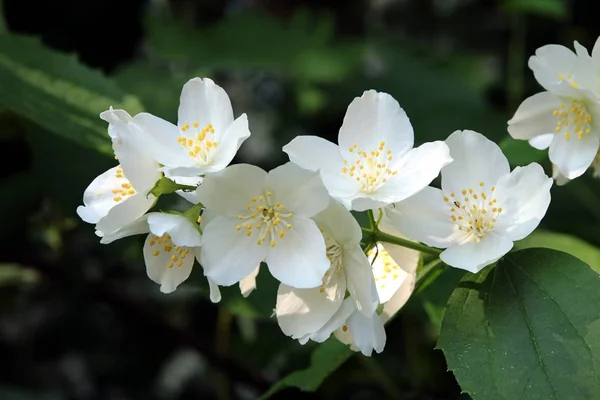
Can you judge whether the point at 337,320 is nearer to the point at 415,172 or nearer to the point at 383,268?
the point at 383,268

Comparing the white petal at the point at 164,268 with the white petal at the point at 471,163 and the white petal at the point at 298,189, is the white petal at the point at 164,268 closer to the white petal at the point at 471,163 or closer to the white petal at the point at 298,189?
the white petal at the point at 298,189

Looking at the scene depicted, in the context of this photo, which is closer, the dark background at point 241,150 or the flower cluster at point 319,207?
the flower cluster at point 319,207

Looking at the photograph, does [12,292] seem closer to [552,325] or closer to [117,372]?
[117,372]

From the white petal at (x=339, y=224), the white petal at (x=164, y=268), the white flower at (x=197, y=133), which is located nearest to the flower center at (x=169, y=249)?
the white petal at (x=164, y=268)

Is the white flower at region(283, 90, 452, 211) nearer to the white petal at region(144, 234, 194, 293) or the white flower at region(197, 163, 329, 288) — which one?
the white flower at region(197, 163, 329, 288)

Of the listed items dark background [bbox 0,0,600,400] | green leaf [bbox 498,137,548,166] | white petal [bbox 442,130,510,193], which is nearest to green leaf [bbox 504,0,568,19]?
dark background [bbox 0,0,600,400]

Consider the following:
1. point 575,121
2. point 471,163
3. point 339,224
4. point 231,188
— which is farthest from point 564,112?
point 231,188
